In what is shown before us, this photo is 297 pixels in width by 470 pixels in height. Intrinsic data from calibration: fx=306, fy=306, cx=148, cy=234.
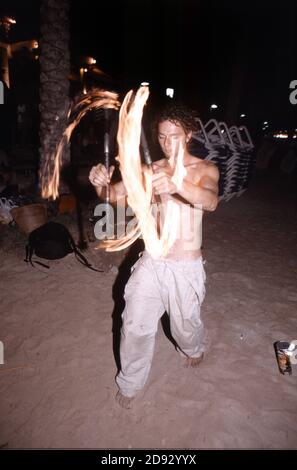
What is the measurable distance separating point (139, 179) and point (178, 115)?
0.66 m

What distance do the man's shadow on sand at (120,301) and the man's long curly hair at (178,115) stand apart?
186 centimetres

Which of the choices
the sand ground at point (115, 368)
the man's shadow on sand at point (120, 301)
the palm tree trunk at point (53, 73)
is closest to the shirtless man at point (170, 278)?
the sand ground at point (115, 368)

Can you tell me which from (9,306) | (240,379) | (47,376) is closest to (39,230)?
(9,306)

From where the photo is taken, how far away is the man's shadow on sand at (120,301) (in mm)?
4161

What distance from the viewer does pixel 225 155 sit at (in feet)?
36.8

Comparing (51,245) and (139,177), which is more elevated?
(139,177)

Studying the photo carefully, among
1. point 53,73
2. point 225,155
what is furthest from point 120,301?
point 225,155

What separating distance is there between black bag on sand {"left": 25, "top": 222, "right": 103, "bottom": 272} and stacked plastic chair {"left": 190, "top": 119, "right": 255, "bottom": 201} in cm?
599

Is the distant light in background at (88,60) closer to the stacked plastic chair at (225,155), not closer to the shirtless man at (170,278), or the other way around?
the stacked plastic chair at (225,155)

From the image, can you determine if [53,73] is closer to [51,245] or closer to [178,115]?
[51,245]

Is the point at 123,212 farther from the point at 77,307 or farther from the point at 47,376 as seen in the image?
the point at 47,376

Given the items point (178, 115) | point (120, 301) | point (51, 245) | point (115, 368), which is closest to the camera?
point (178, 115)

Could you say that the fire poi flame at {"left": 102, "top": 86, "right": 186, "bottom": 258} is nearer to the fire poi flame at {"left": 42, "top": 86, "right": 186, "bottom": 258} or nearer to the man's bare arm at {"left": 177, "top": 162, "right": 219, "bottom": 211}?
the fire poi flame at {"left": 42, "top": 86, "right": 186, "bottom": 258}

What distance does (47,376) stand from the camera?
359 centimetres
